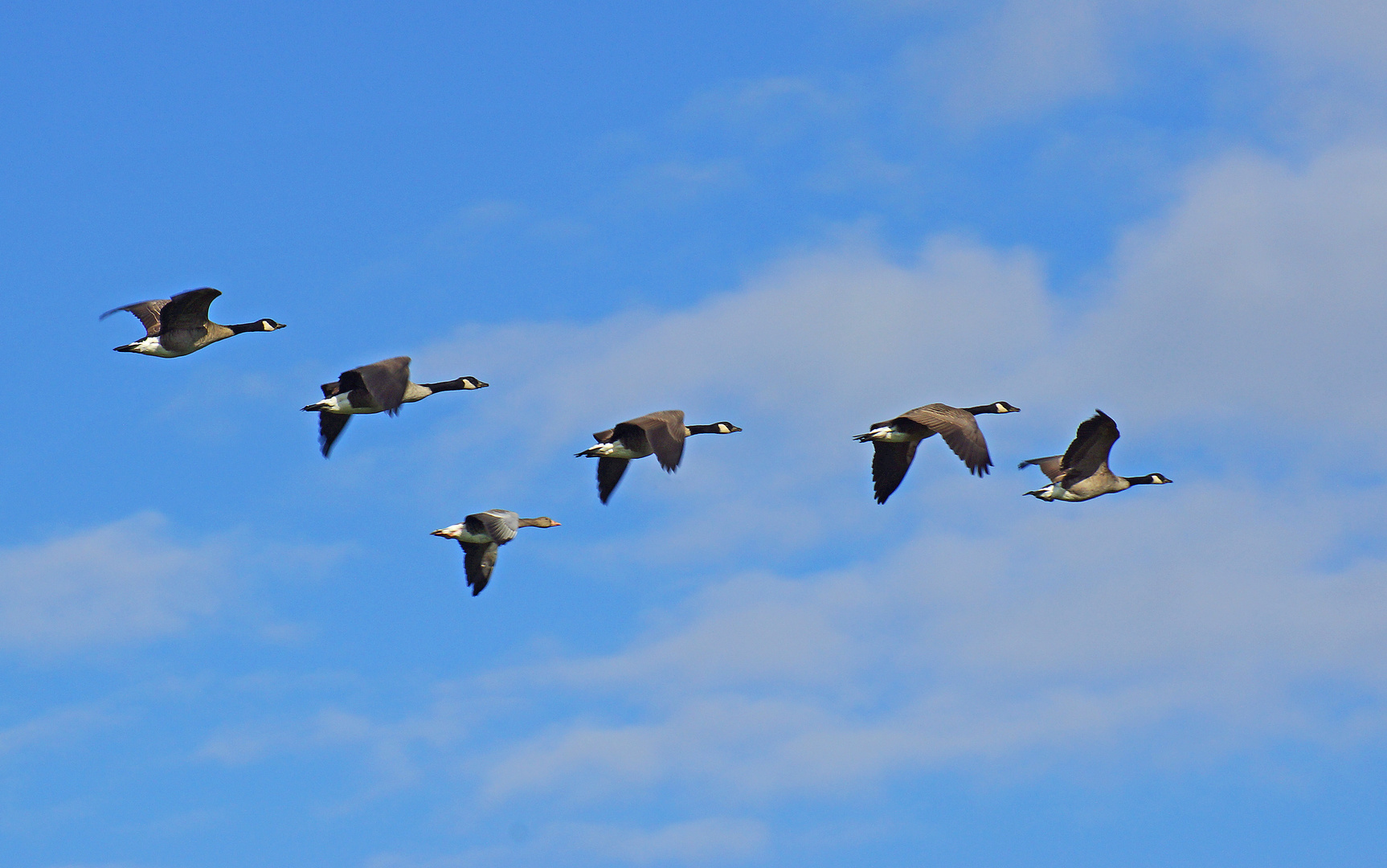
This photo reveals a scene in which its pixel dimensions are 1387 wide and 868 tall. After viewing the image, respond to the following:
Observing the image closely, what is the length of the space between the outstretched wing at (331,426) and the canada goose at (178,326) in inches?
106

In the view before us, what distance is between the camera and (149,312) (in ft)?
103

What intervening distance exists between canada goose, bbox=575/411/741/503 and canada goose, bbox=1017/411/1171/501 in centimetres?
694

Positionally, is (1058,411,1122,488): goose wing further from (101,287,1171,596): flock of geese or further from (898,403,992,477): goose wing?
(898,403,992,477): goose wing

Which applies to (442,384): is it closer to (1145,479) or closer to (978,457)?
(978,457)

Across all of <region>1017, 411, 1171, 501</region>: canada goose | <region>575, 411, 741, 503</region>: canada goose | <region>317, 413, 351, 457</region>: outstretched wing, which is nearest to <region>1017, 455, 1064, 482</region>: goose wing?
<region>1017, 411, 1171, 501</region>: canada goose

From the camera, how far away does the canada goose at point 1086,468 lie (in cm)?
2953

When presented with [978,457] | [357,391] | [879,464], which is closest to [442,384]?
[357,391]

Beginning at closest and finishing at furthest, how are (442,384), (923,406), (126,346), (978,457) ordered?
(978,457)
(923,406)
(126,346)
(442,384)

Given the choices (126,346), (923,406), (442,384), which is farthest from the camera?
(442,384)

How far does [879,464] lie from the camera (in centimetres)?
A: 2973

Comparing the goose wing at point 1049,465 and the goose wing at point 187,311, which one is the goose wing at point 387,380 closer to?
the goose wing at point 187,311

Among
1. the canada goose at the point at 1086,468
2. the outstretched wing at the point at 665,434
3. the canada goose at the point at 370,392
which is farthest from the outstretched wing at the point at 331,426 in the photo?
the canada goose at the point at 1086,468

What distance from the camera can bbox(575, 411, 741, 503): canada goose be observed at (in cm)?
2666

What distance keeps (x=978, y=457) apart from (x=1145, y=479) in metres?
8.65
